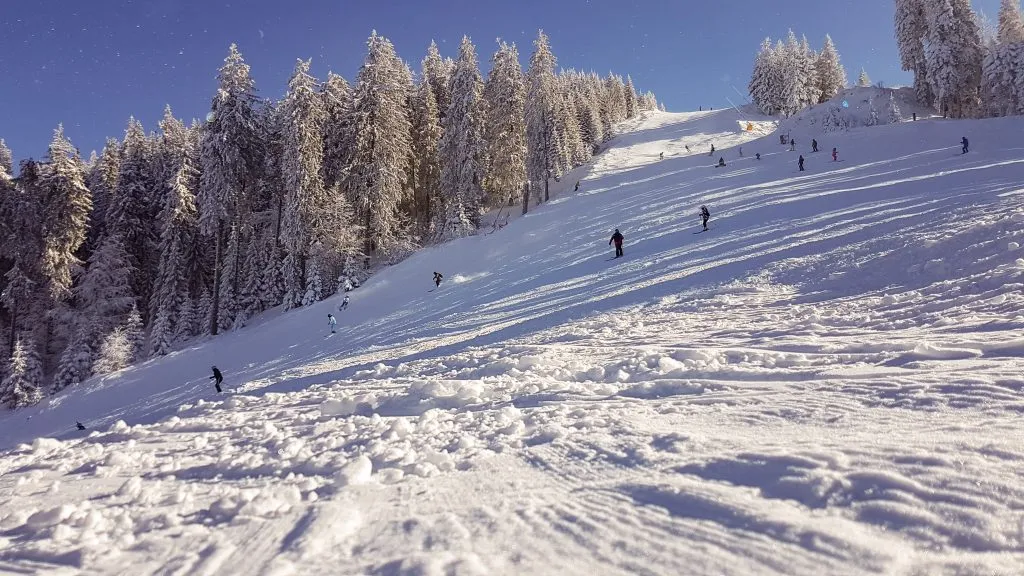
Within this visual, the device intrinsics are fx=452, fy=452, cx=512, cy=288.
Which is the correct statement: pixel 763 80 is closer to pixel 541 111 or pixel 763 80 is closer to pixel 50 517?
pixel 541 111

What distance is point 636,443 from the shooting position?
4332 millimetres

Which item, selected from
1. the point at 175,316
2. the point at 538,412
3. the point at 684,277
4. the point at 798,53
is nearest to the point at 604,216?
the point at 684,277

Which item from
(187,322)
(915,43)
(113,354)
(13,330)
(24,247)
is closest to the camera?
(113,354)

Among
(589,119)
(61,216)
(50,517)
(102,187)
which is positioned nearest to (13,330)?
(61,216)

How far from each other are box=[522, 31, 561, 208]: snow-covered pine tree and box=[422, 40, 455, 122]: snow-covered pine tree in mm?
8229

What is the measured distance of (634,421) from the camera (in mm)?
4984

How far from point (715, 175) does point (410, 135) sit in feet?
82.7

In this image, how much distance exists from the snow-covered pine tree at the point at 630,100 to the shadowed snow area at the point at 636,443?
329ft

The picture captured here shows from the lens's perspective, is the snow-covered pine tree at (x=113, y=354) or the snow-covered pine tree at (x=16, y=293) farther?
the snow-covered pine tree at (x=16, y=293)

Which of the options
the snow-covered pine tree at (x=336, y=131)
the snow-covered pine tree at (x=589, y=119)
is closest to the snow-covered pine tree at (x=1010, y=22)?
the snow-covered pine tree at (x=589, y=119)

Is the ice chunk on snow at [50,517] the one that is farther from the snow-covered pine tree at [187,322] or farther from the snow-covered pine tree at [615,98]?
the snow-covered pine tree at [615,98]

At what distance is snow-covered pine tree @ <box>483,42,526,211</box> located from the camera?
3925cm

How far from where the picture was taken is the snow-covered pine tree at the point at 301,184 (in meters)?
29.3

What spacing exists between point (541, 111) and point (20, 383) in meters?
40.2
